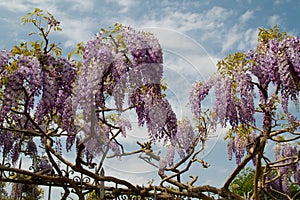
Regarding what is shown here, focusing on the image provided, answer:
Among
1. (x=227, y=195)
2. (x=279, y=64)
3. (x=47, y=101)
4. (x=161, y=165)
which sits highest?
(x=279, y=64)

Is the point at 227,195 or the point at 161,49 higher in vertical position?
the point at 161,49

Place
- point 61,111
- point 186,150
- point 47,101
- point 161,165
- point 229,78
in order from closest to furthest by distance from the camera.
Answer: point 47,101 < point 61,111 < point 229,78 < point 161,165 < point 186,150

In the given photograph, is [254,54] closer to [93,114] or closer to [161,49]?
[161,49]

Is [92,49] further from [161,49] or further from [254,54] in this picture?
[254,54]

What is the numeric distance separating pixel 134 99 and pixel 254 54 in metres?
1.59

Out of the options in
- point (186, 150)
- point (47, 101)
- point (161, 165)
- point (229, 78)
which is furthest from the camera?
point (186, 150)

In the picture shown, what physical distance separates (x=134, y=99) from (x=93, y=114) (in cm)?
68

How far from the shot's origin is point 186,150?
625cm

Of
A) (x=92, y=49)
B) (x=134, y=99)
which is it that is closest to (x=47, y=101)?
(x=92, y=49)

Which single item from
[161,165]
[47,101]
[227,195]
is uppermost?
[47,101]

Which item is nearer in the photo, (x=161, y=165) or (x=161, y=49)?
(x=161, y=49)

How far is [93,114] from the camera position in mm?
4176

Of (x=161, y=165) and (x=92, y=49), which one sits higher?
(x=92, y=49)

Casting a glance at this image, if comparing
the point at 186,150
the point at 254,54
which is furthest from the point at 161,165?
the point at 254,54
